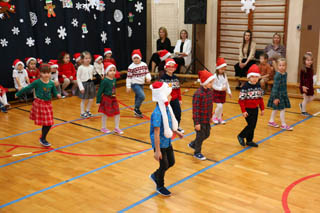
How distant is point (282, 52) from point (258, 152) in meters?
4.83

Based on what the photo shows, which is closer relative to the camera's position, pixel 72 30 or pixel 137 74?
pixel 137 74

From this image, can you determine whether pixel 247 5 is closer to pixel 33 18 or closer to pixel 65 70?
pixel 65 70

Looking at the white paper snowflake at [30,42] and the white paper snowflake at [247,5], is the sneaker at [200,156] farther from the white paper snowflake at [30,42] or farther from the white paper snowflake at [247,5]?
the white paper snowflake at [247,5]

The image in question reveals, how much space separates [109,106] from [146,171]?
1.84 meters

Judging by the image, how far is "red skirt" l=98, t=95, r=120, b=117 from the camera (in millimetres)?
6418

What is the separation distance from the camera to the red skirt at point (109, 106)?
6.42 m

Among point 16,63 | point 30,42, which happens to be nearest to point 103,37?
point 30,42

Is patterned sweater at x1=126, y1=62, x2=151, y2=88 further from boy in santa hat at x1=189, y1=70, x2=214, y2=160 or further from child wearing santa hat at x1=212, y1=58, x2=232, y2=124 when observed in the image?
boy in santa hat at x1=189, y1=70, x2=214, y2=160

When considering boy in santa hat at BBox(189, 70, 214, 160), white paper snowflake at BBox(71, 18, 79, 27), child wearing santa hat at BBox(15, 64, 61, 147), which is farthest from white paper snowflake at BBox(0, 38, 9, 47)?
boy in santa hat at BBox(189, 70, 214, 160)

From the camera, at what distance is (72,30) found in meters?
10.3

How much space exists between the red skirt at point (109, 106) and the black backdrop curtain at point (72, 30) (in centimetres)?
383

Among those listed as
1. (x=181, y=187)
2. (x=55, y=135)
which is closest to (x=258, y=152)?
(x=181, y=187)

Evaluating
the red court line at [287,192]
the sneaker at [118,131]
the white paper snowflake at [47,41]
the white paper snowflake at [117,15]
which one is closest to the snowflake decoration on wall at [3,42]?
the white paper snowflake at [47,41]

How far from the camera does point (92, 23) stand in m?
10.8
